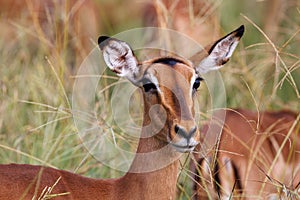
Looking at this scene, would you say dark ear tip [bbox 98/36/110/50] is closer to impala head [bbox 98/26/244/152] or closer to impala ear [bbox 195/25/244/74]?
impala head [bbox 98/26/244/152]

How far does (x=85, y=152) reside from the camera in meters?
5.59

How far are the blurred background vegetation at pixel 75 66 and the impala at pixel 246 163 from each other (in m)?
0.17

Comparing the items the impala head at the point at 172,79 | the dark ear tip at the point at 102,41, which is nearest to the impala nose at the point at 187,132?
the impala head at the point at 172,79

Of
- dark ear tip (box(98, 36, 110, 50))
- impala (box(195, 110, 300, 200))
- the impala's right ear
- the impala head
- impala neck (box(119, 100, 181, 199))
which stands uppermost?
dark ear tip (box(98, 36, 110, 50))

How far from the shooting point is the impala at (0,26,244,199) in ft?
13.4

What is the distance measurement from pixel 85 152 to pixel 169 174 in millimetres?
1380

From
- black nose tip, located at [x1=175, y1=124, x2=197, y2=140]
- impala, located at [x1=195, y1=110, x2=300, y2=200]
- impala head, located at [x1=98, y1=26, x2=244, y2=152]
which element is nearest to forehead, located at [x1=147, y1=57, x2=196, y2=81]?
impala head, located at [x1=98, y1=26, x2=244, y2=152]

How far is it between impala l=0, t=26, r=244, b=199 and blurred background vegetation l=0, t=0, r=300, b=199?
33 cm

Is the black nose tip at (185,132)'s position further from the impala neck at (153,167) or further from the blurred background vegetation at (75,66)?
the blurred background vegetation at (75,66)

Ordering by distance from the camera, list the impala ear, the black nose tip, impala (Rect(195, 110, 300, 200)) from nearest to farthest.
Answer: the black nose tip < the impala ear < impala (Rect(195, 110, 300, 200))

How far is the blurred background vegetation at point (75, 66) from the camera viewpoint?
17.9 feet

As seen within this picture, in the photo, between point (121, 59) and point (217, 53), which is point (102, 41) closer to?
point (121, 59)

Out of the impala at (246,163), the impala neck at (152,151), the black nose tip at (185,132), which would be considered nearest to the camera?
the black nose tip at (185,132)

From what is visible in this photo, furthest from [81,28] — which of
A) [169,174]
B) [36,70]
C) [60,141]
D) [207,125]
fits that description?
[169,174]
